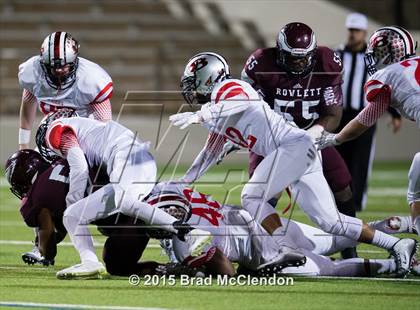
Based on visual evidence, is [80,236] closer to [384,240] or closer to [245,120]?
→ [245,120]

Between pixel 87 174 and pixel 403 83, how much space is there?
191 cm

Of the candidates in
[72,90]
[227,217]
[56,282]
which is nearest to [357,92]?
[72,90]

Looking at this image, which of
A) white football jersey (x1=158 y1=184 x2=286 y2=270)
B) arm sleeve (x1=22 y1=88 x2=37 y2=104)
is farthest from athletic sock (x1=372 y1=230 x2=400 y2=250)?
arm sleeve (x1=22 y1=88 x2=37 y2=104)

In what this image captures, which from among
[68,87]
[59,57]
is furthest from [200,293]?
[68,87]

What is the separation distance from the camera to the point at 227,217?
6.09m

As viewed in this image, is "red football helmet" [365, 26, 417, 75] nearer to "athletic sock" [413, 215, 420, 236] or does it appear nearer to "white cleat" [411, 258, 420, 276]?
"athletic sock" [413, 215, 420, 236]

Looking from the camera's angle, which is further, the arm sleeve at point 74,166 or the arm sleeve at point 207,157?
the arm sleeve at point 207,157

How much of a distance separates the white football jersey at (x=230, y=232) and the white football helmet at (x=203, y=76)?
0.58m

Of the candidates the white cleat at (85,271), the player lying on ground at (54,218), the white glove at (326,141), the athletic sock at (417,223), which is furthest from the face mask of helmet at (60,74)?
the athletic sock at (417,223)

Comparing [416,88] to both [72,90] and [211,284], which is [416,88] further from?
[72,90]

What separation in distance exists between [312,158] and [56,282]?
1.63 m

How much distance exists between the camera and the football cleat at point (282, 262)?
230 inches

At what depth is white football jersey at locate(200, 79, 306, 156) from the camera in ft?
19.2

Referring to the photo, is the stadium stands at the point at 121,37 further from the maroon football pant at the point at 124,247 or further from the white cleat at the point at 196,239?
the white cleat at the point at 196,239
